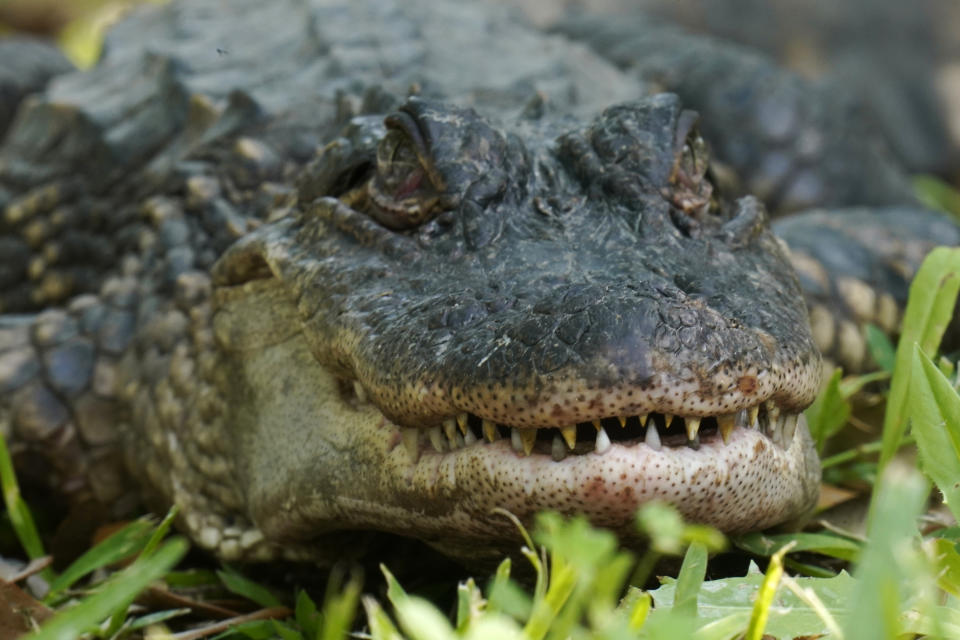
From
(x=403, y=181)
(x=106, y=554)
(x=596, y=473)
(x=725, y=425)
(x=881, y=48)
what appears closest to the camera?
(x=596, y=473)

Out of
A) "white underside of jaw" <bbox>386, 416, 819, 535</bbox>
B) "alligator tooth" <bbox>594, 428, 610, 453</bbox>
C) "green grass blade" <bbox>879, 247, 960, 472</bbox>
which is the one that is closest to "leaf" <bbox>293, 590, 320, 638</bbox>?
"white underside of jaw" <bbox>386, 416, 819, 535</bbox>

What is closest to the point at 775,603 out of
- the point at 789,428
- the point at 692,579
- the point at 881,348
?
the point at 692,579

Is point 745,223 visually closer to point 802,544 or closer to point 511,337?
point 802,544

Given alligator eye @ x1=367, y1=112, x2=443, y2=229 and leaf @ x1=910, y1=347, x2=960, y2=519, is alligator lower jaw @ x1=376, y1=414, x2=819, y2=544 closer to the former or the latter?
leaf @ x1=910, y1=347, x2=960, y2=519

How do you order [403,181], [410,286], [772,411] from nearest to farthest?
[772,411]
[410,286]
[403,181]

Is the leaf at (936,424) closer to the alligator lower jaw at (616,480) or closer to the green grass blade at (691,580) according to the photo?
the alligator lower jaw at (616,480)
